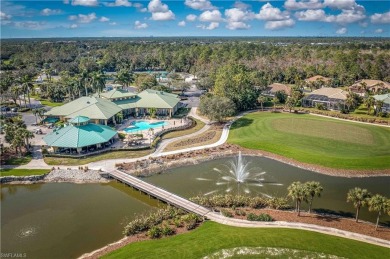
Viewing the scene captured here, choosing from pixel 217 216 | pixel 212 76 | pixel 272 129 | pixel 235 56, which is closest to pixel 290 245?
pixel 217 216

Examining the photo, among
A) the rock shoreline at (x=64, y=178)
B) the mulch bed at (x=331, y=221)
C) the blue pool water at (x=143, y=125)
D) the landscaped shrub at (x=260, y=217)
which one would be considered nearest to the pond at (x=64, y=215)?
the rock shoreline at (x=64, y=178)

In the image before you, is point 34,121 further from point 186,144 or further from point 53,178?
point 186,144

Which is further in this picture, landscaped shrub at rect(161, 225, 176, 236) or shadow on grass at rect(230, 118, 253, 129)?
shadow on grass at rect(230, 118, 253, 129)

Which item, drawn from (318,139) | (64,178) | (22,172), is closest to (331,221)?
(318,139)

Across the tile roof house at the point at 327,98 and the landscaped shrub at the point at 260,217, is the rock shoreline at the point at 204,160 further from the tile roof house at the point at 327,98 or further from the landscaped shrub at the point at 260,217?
the tile roof house at the point at 327,98

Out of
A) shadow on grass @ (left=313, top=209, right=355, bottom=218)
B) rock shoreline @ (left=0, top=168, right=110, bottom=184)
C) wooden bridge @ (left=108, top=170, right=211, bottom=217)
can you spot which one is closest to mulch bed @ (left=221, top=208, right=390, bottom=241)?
shadow on grass @ (left=313, top=209, right=355, bottom=218)

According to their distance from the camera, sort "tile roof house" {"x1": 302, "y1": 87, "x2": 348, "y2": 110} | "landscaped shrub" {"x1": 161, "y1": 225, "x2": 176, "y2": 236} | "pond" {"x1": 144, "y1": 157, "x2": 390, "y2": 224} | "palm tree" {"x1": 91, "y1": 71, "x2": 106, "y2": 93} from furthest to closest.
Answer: "tile roof house" {"x1": 302, "y1": 87, "x2": 348, "y2": 110} → "palm tree" {"x1": 91, "y1": 71, "x2": 106, "y2": 93} → "pond" {"x1": 144, "y1": 157, "x2": 390, "y2": 224} → "landscaped shrub" {"x1": 161, "y1": 225, "x2": 176, "y2": 236}

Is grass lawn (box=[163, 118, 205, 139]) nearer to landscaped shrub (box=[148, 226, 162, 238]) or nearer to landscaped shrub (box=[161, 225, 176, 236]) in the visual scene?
landscaped shrub (box=[161, 225, 176, 236])
